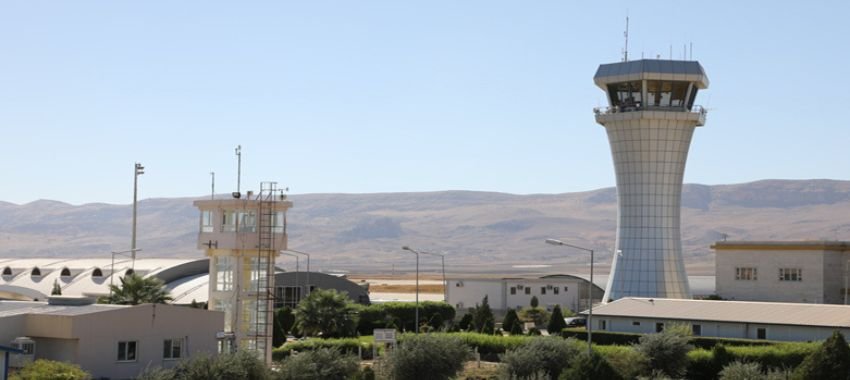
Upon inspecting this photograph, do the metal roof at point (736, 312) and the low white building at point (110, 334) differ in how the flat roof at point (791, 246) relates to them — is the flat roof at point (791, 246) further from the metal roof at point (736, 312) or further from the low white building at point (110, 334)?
the low white building at point (110, 334)

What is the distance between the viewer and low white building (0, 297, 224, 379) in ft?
137

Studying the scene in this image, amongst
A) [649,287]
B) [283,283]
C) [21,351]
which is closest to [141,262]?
[283,283]

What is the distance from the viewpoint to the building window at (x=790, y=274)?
87.3m

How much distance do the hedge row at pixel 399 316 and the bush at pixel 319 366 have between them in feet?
98.2

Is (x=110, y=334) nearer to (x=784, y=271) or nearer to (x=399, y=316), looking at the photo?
(x=399, y=316)

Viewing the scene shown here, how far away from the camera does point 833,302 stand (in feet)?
282

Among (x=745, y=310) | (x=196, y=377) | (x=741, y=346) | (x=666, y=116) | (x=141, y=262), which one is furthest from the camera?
(x=141, y=262)

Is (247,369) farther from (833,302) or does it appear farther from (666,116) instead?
(833,302)

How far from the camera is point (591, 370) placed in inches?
1693

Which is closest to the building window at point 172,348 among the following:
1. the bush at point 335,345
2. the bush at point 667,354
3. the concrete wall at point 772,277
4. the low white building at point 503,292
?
the bush at point 335,345


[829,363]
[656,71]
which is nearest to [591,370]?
[829,363]

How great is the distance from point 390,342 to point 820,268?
1648 inches

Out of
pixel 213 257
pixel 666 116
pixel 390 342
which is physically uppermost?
pixel 666 116

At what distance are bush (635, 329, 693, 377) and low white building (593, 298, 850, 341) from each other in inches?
349
